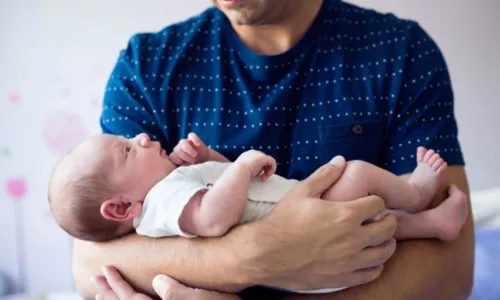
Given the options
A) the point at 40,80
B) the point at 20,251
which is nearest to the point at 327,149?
the point at 40,80

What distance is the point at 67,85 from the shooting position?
2312mm

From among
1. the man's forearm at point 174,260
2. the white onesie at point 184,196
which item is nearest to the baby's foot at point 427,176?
the white onesie at point 184,196

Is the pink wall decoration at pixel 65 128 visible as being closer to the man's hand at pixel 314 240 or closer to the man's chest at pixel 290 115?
the man's chest at pixel 290 115

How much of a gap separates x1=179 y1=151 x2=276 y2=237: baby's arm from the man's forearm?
0.13 feet

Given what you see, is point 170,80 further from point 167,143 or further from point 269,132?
point 269,132

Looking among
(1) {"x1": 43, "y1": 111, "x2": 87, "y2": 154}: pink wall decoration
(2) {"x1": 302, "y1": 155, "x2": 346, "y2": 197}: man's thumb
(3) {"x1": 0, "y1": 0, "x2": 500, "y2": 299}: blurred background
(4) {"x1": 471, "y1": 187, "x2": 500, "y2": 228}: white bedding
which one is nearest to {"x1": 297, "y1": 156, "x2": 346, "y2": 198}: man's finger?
(2) {"x1": 302, "y1": 155, "x2": 346, "y2": 197}: man's thumb

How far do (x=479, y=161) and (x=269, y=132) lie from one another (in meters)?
1.43

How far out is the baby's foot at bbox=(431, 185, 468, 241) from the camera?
→ 1.02m

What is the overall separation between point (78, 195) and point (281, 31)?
597mm

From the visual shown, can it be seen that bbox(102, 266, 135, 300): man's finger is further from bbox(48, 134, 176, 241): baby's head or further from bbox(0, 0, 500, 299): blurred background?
bbox(0, 0, 500, 299): blurred background

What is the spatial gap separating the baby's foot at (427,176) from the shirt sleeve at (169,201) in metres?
0.42

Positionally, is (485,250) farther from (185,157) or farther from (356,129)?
(185,157)

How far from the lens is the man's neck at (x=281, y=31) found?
4.07ft

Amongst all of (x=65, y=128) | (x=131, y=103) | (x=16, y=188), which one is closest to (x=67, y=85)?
(x=65, y=128)
